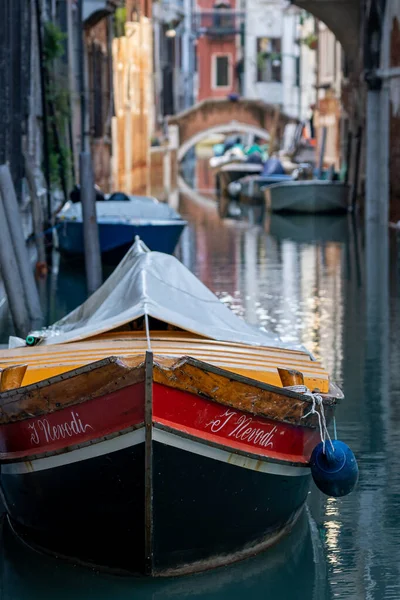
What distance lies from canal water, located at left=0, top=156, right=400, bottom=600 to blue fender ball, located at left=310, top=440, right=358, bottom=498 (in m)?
0.38

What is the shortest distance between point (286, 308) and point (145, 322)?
606 centimetres

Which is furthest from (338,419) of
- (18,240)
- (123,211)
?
(123,211)

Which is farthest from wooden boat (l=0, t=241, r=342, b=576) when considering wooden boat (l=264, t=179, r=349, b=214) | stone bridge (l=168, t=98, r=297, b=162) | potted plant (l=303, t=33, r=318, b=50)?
stone bridge (l=168, t=98, r=297, b=162)

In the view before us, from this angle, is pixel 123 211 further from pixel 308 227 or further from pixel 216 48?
pixel 216 48

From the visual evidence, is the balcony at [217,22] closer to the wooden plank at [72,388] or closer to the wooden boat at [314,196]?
the wooden boat at [314,196]

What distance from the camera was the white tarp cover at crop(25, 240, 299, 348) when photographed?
6051mm

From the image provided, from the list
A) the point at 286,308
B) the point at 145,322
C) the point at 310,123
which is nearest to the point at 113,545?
the point at 145,322

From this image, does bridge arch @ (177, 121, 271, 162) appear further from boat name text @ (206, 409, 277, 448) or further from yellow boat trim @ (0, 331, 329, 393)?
boat name text @ (206, 409, 277, 448)

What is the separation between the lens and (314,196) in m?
24.6

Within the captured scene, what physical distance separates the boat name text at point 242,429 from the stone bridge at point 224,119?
145 ft

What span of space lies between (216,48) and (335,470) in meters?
60.0

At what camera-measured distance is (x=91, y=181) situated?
12172mm

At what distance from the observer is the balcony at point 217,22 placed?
2472 inches

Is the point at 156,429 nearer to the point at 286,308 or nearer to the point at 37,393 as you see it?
the point at 37,393
